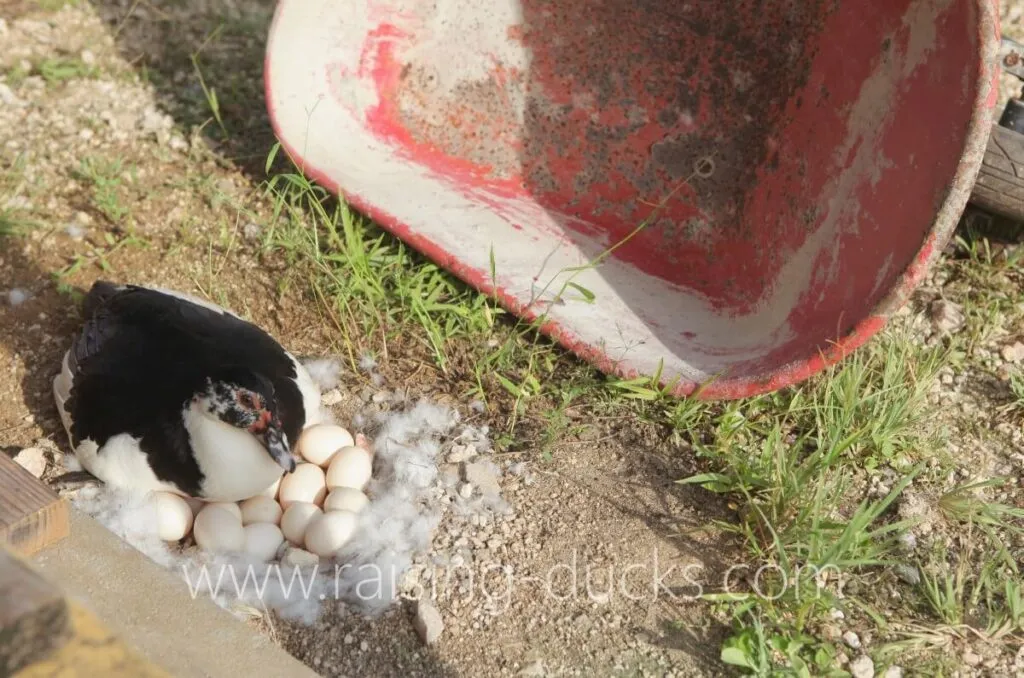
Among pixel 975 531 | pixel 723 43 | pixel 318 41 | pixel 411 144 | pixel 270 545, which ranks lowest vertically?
pixel 270 545

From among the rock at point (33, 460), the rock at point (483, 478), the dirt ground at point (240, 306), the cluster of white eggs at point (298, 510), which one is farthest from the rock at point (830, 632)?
the rock at point (33, 460)

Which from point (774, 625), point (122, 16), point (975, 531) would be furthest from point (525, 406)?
point (122, 16)

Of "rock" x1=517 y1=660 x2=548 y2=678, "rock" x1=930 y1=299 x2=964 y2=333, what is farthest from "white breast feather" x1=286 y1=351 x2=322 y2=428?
"rock" x1=930 y1=299 x2=964 y2=333

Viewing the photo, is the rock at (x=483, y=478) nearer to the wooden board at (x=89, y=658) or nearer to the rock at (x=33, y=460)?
the rock at (x=33, y=460)

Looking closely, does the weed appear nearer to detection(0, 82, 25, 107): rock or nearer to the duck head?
detection(0, 82, 25, 107): rock

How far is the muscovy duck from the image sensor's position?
2.01 m

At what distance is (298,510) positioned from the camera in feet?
6.82

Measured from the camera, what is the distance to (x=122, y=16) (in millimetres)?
3502

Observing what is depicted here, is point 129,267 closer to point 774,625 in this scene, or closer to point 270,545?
point 270,545

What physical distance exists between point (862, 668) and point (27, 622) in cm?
158

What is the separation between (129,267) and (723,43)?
178 centimetres

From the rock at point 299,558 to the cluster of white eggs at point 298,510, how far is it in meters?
0.02

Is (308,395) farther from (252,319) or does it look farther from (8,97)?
(8,97)

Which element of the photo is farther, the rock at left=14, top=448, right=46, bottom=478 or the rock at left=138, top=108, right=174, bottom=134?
the rock at left=138, top=108, right=174, bottom=134
